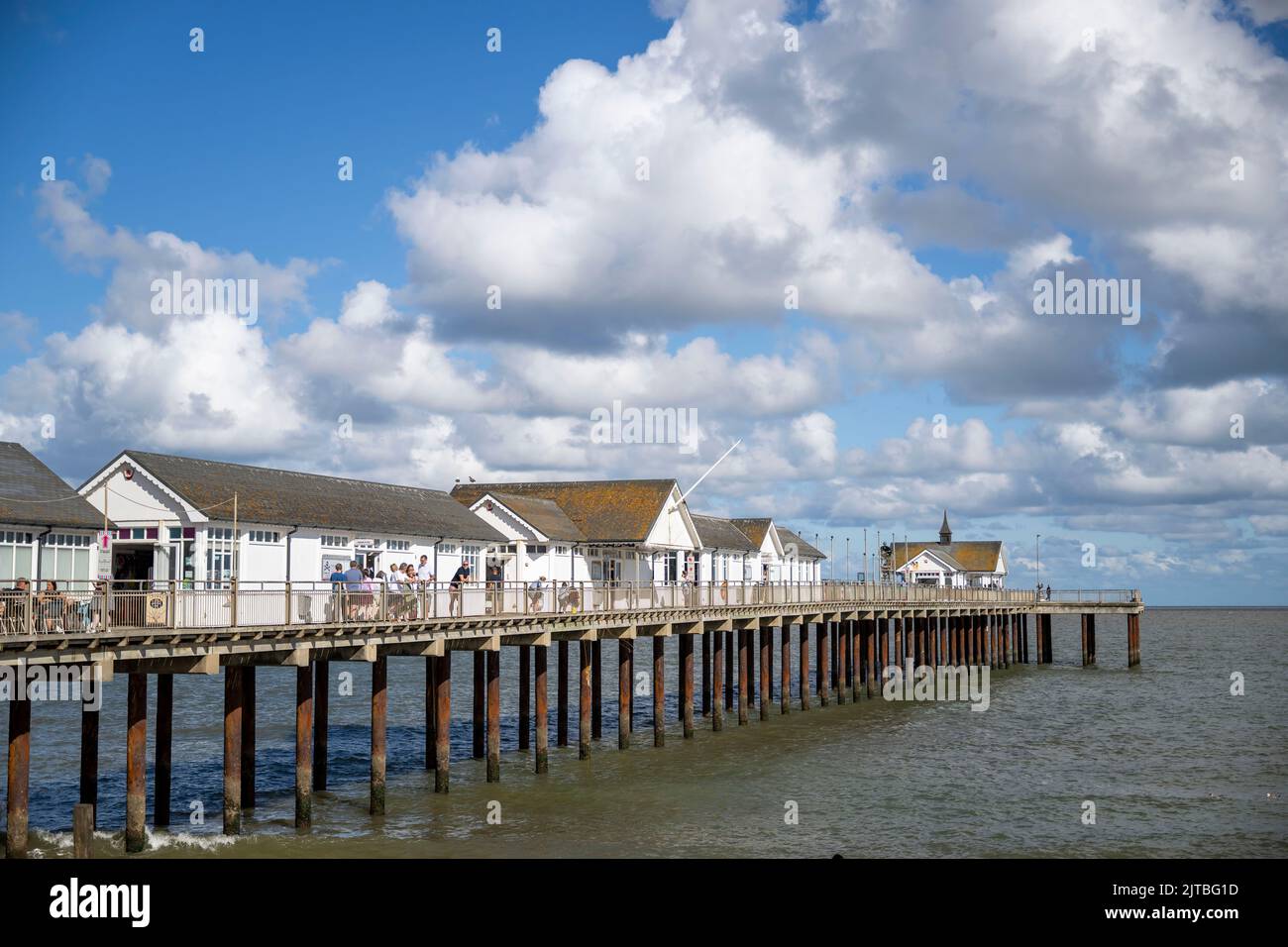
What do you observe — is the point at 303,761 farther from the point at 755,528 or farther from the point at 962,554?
the point at 962,554

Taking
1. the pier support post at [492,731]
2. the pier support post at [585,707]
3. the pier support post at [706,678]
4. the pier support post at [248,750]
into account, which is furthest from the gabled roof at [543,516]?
the pier support post at [248,750]

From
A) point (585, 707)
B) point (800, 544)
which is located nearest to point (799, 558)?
point (800, 544)

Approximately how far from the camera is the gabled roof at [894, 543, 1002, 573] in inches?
4321

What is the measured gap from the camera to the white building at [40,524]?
25.2 metres

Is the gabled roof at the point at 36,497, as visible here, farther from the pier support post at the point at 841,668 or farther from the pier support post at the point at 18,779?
the pier support post at the point at 841,668

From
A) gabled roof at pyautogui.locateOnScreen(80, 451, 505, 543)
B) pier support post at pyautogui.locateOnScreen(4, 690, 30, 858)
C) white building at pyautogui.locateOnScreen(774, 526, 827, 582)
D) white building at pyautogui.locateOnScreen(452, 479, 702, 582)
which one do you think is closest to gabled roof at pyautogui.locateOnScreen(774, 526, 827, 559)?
white building at pyautogui.locateOnScreen(774, 526, 827, 582)

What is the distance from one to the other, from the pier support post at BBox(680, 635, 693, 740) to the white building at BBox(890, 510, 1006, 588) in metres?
70.5

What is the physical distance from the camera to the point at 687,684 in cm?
3669

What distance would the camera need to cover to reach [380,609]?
24609 mm

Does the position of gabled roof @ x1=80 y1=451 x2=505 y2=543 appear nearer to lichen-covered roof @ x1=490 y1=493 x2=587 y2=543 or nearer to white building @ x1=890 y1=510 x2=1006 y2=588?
lichen-covered roof @ x1=490 y1=493 x2=587 y2=543

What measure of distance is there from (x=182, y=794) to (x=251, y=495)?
7.62m
